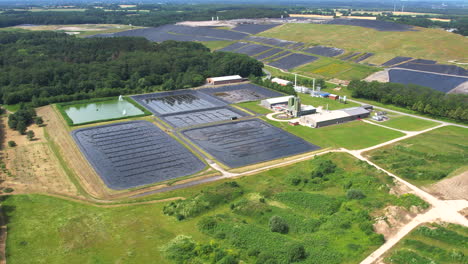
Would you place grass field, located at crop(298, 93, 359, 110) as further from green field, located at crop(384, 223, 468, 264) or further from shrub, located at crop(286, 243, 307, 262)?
shrub, located at crop(286, 243, 307, 262)

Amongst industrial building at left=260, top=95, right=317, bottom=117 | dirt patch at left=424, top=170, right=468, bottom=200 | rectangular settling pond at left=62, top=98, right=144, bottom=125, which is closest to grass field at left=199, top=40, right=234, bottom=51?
rectangular settling pond at left=62, top=98, right=144, bottom=125

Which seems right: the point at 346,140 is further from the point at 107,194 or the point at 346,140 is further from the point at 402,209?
the point at 107,194

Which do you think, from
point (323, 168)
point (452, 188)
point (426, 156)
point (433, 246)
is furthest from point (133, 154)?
point (426, 156)

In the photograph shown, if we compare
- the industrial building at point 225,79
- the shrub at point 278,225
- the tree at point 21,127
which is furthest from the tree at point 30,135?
the industrial building at point 225,79

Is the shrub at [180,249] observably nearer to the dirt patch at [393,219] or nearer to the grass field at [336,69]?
the dirt patch at [393,219]

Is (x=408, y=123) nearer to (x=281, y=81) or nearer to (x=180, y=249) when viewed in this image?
(x=281, y=81)

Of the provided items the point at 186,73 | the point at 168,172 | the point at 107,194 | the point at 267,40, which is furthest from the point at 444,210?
the point at 267,40
